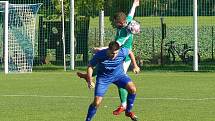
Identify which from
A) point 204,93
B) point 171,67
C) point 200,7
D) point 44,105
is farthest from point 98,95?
point 200,7

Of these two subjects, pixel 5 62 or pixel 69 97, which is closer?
pixel 69 97

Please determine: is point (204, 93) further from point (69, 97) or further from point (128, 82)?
point (128, 82)

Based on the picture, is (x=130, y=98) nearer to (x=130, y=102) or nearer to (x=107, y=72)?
(x=130, y=102)

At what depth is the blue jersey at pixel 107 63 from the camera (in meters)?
14.1

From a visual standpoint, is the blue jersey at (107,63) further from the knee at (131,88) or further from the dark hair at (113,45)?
the knee at (131,88)

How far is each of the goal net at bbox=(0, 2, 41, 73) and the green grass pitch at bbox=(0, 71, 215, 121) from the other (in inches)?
178

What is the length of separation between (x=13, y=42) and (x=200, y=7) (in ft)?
38.4

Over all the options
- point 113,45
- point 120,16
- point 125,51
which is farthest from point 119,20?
point 113,45

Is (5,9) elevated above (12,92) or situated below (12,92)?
above

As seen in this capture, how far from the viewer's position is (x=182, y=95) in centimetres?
2089

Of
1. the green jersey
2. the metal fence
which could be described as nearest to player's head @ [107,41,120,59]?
the green jersey

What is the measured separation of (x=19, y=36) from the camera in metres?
33.8

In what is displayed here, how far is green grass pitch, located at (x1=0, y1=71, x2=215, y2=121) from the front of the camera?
1557 centimetres

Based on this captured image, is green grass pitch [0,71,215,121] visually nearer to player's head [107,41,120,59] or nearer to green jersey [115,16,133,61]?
green jersey [115,16,133,61]
